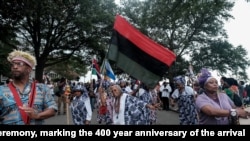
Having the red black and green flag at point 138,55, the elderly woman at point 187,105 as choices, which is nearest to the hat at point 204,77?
the red black and green flag at point 138,55

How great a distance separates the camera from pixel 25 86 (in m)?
4.12

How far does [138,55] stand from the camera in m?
5.93

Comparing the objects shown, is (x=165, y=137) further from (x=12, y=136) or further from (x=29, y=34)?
(x=29, y=34)

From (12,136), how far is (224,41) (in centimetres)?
4454

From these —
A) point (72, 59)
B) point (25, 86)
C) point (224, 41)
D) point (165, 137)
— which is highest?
point (224, 41)

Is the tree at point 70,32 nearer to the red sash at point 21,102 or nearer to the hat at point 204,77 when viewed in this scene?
the hat at point 204,77

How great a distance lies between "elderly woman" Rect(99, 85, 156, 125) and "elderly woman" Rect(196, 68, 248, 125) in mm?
1954

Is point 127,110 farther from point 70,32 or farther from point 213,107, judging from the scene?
point 70,32

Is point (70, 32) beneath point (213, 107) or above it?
above

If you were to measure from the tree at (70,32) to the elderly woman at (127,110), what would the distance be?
76.2 feet

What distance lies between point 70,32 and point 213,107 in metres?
30.9

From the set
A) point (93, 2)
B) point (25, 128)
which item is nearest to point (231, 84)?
point (25, 128)

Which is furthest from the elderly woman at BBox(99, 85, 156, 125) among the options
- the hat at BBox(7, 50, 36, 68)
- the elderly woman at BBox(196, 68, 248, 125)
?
the hat at BBox(7, 50, 36, 68)

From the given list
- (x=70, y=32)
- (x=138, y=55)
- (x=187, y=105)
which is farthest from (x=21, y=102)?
(x=70, y=32)
